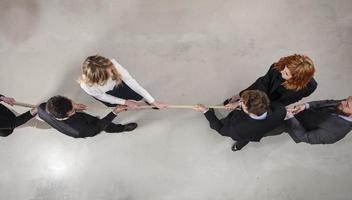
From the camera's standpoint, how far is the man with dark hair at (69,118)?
2.53 meters

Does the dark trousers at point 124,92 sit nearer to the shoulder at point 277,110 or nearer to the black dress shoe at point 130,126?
the black dress shoe at point 130,126

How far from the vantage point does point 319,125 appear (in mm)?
2896

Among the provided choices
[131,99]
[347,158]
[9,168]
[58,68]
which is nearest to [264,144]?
[347,158]

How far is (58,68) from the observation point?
3.99m

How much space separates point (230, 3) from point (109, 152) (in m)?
2.22

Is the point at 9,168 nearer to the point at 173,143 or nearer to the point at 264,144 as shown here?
the point at 173,143

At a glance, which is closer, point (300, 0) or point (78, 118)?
point (78, 118)

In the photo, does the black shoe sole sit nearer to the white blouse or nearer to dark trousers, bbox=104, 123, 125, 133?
dark trousers, bbox=104, 123, 125, 133

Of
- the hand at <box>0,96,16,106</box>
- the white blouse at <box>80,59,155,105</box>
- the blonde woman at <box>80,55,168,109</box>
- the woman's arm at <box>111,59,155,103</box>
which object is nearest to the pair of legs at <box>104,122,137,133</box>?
the blonde woman at <box>80,55,168,109</box>

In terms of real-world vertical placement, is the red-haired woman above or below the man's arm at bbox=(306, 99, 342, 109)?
above

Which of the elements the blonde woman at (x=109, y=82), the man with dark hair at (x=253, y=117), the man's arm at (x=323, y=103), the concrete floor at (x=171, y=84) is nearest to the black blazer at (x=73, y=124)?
the blonde woman at (x=109, y=82)

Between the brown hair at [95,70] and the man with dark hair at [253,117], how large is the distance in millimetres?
1014

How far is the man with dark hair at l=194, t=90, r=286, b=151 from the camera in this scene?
97.1 inches

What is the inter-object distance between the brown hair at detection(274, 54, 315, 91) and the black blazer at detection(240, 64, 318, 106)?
108mm
